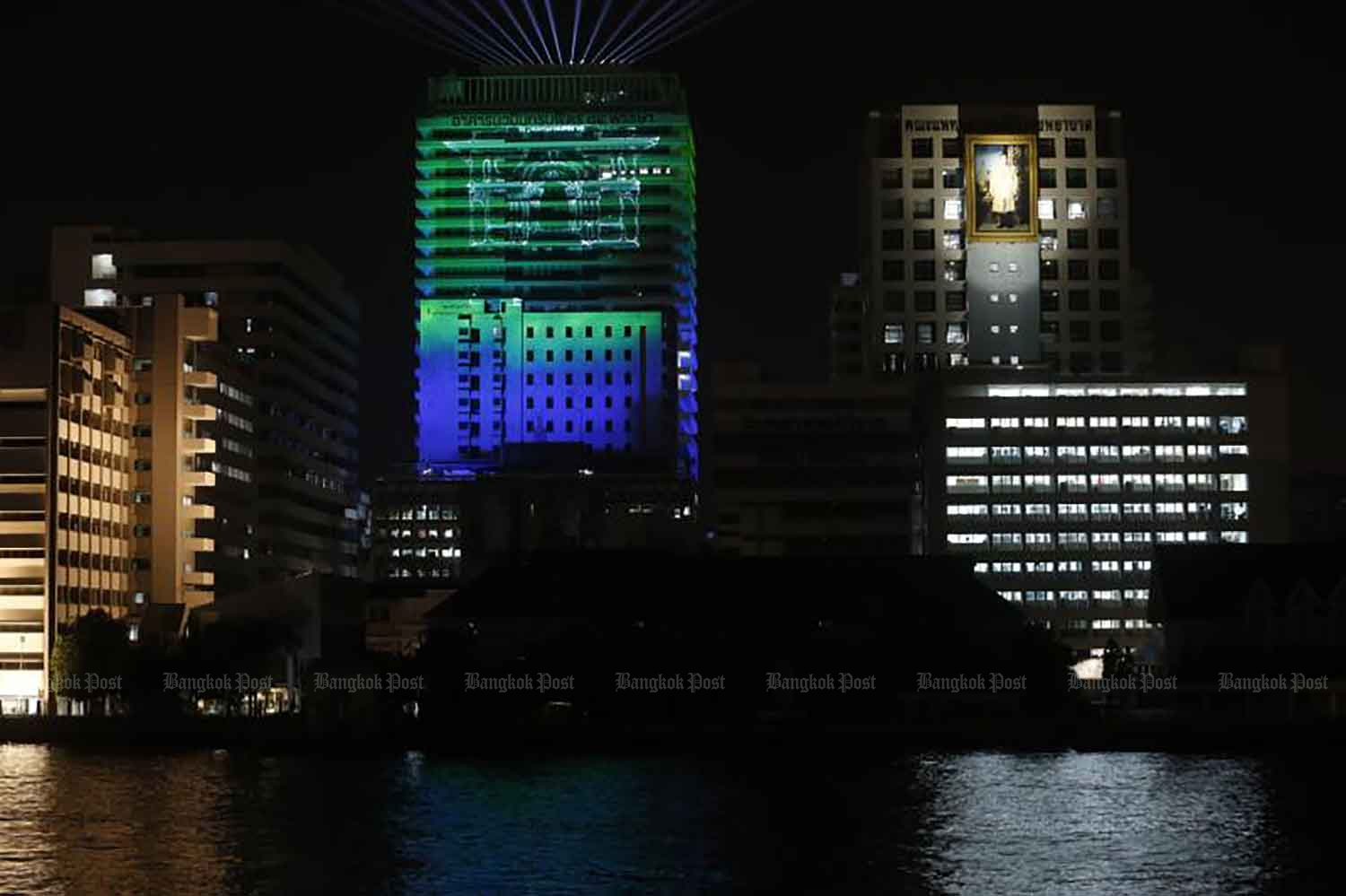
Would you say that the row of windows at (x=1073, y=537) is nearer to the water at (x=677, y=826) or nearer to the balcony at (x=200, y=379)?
the balcony at (x=200, y=379)

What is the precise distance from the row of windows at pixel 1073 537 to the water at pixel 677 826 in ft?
213

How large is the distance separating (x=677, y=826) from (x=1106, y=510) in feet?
338

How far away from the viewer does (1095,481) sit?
182 metres

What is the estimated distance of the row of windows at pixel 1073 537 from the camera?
180000 millimetres

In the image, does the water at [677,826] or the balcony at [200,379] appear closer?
the water at [677,826]

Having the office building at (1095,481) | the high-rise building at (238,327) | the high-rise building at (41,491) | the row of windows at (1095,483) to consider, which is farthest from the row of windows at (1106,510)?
the high-rise building at (41,491)

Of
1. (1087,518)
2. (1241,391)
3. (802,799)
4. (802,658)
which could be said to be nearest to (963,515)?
(1087,518)

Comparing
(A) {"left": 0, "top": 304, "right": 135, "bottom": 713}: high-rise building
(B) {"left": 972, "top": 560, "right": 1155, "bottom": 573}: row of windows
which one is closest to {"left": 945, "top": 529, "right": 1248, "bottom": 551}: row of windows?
(B) {"left": 972, "top": 560, "right": 1155, "bottom": 573}: row of windows

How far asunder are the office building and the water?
212 feet

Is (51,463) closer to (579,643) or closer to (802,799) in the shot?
(579,643)

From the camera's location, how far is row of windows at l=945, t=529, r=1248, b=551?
18000cm

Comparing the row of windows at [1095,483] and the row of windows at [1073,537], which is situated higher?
the row of windows at [1095,483]

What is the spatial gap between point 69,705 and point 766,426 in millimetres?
69420

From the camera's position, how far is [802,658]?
416ft
